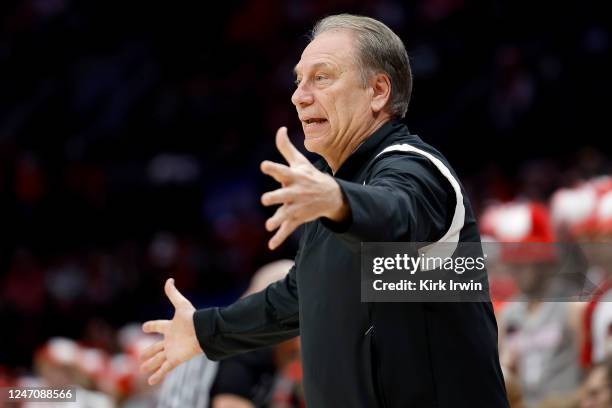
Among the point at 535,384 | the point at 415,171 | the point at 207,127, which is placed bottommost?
the point at 415,171

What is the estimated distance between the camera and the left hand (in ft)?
7.75

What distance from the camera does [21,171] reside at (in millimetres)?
12047

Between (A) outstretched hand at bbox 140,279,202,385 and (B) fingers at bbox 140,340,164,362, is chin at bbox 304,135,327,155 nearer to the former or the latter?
(A) outstretched hand at bbox 140,279,202,385

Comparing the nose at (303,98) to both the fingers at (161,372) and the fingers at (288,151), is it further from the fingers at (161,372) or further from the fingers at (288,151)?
the fingers at (161,372)

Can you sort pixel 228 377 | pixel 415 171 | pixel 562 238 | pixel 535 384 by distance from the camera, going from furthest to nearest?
pixel 562 238 → pixel 535 384 → pixel 228 377 → pixel 415 171

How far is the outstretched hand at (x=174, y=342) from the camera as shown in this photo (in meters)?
3.47

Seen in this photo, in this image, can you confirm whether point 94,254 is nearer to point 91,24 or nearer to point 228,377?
point 91,24

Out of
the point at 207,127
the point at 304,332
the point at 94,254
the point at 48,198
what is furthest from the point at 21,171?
the point at 304,332

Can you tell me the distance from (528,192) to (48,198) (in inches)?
203

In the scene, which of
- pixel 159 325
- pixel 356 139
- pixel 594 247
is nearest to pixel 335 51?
Answer: pixel 356 139

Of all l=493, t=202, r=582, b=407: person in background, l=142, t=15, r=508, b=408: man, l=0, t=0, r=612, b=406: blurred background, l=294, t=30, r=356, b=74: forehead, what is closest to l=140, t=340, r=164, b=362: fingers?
l=142, t=15, r=508, b=408: man

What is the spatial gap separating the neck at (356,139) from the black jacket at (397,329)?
0.06 m

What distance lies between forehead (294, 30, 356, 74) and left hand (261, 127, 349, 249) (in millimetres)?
717

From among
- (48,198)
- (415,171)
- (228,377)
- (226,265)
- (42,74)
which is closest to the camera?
(415,171)
